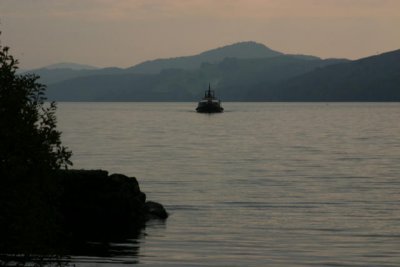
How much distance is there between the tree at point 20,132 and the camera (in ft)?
55.6

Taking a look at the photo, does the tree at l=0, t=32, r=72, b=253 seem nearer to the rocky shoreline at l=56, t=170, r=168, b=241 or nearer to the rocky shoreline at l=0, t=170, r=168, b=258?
the rocky shoreline at l=0, t=170, r=168, b=258

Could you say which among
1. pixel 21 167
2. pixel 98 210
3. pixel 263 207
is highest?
pixel 21 167

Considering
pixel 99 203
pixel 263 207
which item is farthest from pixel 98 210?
pixel 263 207

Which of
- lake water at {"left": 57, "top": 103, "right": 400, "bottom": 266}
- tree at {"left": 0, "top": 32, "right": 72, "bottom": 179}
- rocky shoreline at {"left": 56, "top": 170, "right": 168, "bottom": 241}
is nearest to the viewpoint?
tree at {"left": 0, "top": 32, "right": 72, "bottom": 179}

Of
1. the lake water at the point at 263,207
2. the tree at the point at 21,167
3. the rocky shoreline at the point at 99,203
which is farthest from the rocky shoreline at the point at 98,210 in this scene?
the tree at the point at 21,167

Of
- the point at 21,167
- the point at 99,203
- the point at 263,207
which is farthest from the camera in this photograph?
the point at 263,207

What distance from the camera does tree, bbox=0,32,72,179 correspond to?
55.6ft

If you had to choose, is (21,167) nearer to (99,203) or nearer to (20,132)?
(20,132)

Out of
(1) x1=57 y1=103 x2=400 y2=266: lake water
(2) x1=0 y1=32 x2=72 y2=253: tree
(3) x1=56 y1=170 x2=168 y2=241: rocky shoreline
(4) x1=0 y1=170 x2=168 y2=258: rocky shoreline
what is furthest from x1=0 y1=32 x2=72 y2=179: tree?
(3) x1=56 y1=170 x2=168 y2=241: rocky shoreline

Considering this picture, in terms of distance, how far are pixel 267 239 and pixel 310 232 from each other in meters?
2.85

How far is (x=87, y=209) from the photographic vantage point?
3631 cm

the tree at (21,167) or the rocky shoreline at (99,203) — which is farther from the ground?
the tree at (21,167)

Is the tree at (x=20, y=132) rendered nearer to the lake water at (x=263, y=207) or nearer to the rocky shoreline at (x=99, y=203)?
the lake water at (x=263, y=207)

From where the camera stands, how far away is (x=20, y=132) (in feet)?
55.4
